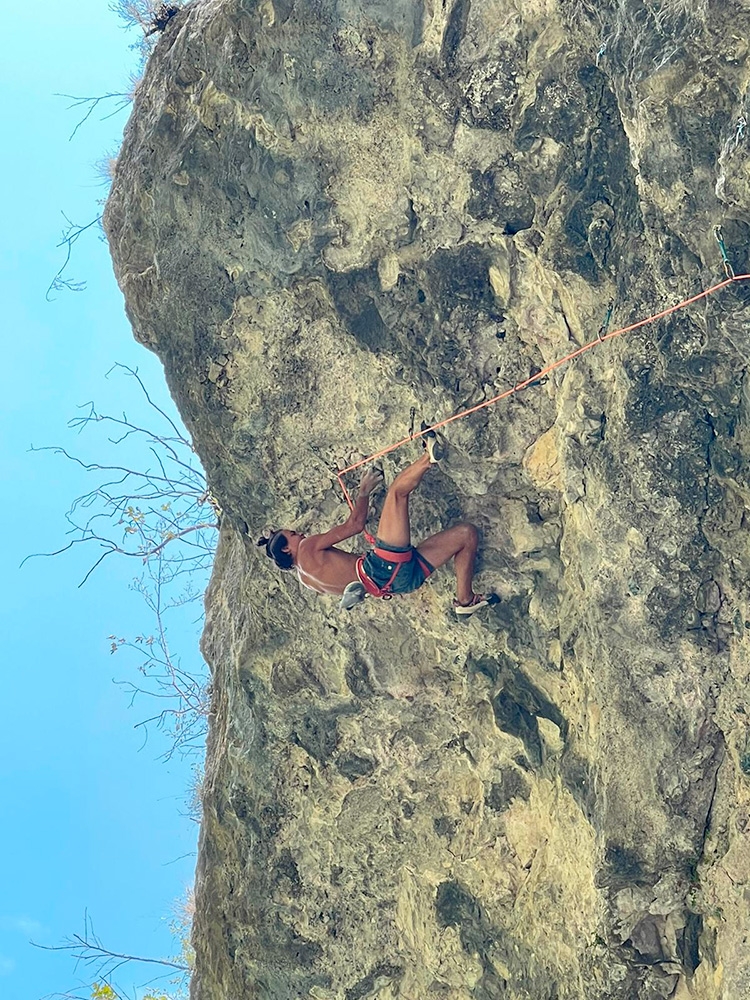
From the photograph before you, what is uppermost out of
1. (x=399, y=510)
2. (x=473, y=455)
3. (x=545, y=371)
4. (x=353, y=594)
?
(x=545, y=371)

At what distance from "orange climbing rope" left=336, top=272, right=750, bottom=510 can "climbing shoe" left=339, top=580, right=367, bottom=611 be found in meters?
0.53

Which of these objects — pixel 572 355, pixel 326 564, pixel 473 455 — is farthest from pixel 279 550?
pixel 572 355

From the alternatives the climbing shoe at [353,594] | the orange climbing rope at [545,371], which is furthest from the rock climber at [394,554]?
the orange climbing rope at [545,371]

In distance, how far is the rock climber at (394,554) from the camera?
18.8 feet

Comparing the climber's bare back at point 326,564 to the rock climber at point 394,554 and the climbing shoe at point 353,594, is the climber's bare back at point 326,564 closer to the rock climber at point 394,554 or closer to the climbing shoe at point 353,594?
the rock climber at point 394,554

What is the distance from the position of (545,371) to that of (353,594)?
1.89 meters

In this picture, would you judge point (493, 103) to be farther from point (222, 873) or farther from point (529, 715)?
point (222, 873)

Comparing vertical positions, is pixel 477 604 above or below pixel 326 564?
below

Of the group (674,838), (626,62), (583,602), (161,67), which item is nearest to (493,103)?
(626,62)

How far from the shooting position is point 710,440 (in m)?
4.52

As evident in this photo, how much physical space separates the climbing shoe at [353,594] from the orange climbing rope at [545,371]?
53 centimetres

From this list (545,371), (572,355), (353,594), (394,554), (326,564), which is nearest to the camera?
(572,355)

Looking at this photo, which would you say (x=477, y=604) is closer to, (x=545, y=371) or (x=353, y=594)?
(x=353, y=594)

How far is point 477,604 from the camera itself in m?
5.77
